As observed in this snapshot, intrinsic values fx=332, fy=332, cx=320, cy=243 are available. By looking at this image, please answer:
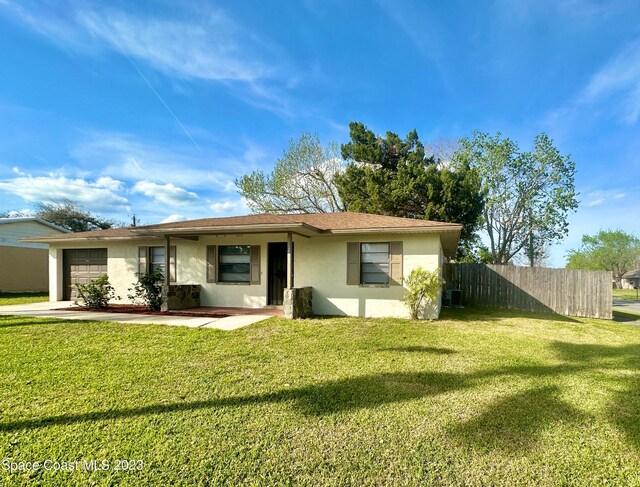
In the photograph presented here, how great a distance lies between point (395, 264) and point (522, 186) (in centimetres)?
1909

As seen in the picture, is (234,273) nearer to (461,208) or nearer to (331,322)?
(331,322)

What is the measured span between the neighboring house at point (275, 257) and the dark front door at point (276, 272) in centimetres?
3

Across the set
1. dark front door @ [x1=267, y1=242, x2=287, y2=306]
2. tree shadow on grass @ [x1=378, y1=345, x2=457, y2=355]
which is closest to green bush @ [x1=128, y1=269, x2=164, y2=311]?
dark front door @ [x1=267, y1=242, x2=287, y2=306]

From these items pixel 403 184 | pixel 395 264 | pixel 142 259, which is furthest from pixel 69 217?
pixel 395 264

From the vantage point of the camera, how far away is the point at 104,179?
89.6ft

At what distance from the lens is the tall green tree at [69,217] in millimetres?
30953

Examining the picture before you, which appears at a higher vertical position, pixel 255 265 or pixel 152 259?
pixel 152 259

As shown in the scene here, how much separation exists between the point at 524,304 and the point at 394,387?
10.7m

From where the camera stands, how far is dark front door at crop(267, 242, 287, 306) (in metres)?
10.2

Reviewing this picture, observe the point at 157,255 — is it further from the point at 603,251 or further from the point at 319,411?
the point at 603,251

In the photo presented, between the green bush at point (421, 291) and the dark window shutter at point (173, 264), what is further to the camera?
the dark window shutter at point (173, 264)

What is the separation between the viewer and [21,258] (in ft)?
54.4

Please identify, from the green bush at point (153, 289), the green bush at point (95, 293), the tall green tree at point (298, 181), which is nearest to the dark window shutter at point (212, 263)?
the green bush at point (153, 289)

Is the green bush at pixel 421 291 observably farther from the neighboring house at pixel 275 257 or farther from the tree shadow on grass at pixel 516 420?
the tree shadow on grass at pixel 516 420
